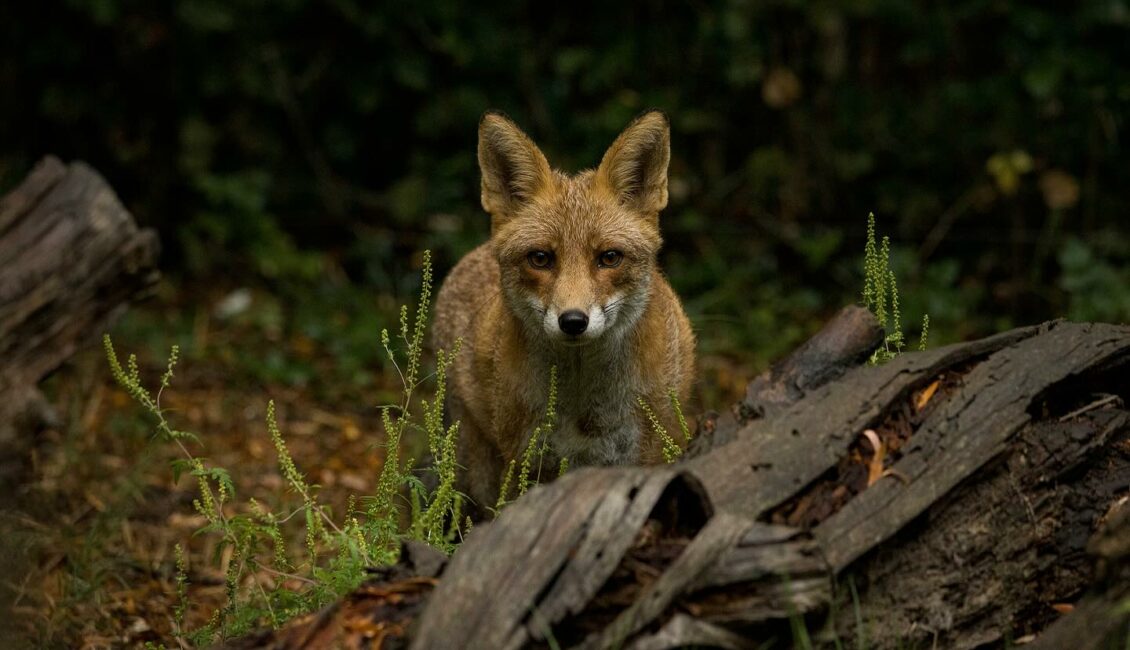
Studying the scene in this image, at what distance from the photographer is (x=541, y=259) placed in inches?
217

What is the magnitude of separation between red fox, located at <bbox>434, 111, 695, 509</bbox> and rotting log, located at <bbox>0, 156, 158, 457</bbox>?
207 cm

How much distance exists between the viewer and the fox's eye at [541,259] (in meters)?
5.49

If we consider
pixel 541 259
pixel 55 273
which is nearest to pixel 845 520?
pixel 541 259

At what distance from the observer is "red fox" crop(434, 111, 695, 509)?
5.48 m

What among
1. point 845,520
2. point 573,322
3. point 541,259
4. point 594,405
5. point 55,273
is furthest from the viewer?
point 55,273

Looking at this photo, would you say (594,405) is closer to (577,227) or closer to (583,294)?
(583,294)

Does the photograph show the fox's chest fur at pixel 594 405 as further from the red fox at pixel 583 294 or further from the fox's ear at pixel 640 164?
the fox's ear at pixel 640 164

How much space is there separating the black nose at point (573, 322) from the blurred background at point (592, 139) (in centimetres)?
367

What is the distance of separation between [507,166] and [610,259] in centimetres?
72

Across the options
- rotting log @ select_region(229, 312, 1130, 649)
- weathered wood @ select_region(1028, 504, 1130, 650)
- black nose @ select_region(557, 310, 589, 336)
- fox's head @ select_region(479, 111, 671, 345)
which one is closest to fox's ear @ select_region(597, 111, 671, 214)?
fox's head @ select_region(479, 111, 671, 345)

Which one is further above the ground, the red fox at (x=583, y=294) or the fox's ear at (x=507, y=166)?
the fox's ear at (x=507, y=166)

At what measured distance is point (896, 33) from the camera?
9711 mm

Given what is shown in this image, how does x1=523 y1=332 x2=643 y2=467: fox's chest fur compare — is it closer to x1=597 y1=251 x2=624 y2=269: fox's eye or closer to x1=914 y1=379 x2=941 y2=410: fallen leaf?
x1=597 y1=251 x2=624 y2=269: fox's eye

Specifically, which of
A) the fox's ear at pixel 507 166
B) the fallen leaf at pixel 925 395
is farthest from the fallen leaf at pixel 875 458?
the fox's ear at pixel 507 166
